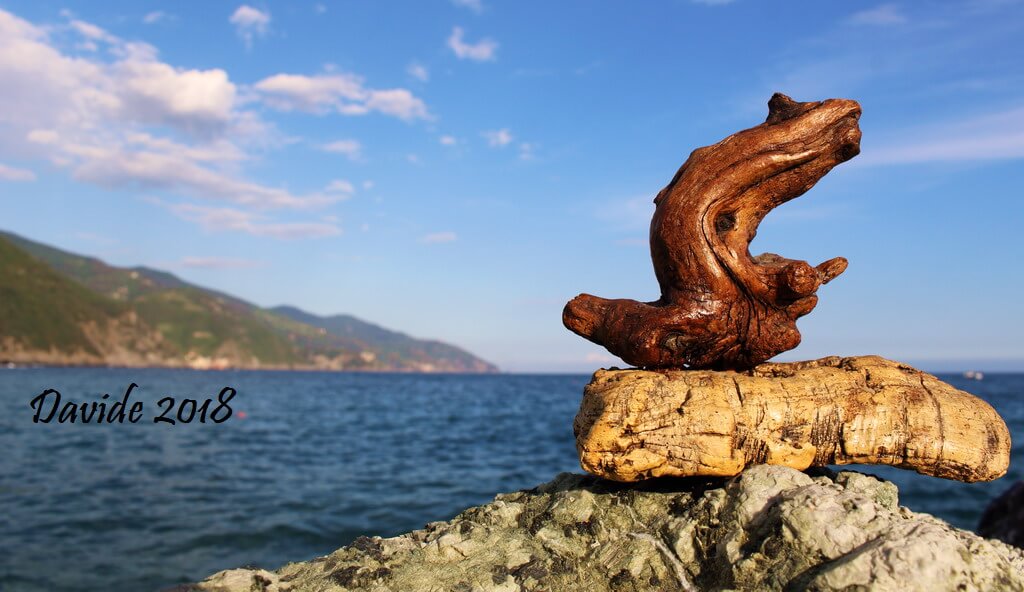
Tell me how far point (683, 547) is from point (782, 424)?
1147 millimetres

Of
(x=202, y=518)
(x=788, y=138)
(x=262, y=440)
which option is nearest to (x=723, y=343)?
(x=788, y=138)

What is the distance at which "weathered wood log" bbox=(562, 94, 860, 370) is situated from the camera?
5426mm

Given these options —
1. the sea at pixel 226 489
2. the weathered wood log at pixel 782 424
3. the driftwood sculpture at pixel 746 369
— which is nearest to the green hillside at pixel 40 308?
the sea at pixel 226 489

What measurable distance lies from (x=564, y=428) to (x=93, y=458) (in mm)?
24656

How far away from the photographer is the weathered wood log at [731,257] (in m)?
5.43

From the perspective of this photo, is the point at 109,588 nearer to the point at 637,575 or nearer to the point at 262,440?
the point at 637,575

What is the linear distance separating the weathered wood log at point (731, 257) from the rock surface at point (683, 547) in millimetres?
1051

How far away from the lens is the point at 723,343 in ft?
18.1

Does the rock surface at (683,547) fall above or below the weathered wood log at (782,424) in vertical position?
below

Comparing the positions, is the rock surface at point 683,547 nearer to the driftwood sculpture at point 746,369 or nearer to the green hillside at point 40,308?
the driftwood sculpture at point 746,369

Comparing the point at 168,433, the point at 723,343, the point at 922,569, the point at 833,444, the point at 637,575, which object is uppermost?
the point at 723,343

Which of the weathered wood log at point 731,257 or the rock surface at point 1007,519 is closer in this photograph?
the weathered wood log at point 731,257

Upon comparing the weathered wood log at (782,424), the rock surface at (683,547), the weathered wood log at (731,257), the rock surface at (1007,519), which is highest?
the weathered wood log at (731,257)

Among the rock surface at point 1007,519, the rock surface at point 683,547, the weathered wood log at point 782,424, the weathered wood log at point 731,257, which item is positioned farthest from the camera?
the rock surface at point 1007,519
